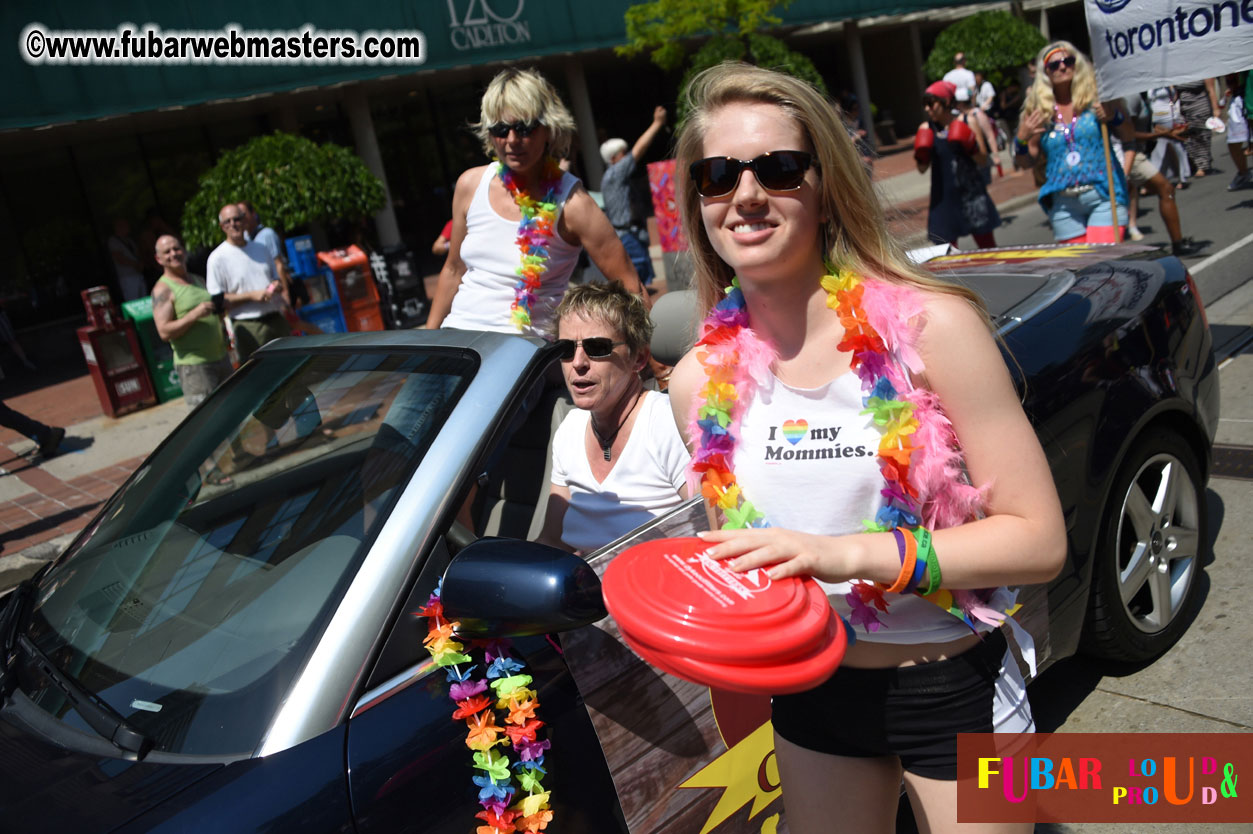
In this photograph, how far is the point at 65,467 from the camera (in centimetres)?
845

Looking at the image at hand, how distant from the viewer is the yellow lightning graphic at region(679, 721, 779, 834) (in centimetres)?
208

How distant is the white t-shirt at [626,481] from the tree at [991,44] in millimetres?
20247

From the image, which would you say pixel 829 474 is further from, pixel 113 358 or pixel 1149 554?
pixel 113 358

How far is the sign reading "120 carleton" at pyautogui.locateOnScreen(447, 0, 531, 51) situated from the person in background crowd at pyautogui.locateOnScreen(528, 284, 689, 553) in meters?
14.4

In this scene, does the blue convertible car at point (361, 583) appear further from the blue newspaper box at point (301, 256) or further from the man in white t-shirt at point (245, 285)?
the blue newspaper box at point (301, 256)

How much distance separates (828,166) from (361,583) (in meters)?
1.15

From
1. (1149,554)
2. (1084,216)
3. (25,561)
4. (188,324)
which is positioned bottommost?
(1149,554)

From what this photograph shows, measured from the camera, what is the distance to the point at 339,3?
47.2 feet

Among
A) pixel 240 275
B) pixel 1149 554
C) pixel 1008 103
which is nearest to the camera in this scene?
pixel 1149 554

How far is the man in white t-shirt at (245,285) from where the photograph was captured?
7.28 meters

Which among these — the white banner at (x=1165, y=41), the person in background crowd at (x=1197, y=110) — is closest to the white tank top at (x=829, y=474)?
the white banner at (x=1165, y=41)

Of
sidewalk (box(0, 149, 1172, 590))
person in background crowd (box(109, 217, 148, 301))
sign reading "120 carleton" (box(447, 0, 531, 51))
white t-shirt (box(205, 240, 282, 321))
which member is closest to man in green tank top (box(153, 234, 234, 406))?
white t-shirt (box(205, 240, 282, 321))

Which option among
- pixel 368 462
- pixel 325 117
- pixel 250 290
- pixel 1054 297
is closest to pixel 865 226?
pixel 368 462

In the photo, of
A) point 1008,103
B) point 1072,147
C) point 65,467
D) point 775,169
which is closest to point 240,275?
point 65,467
